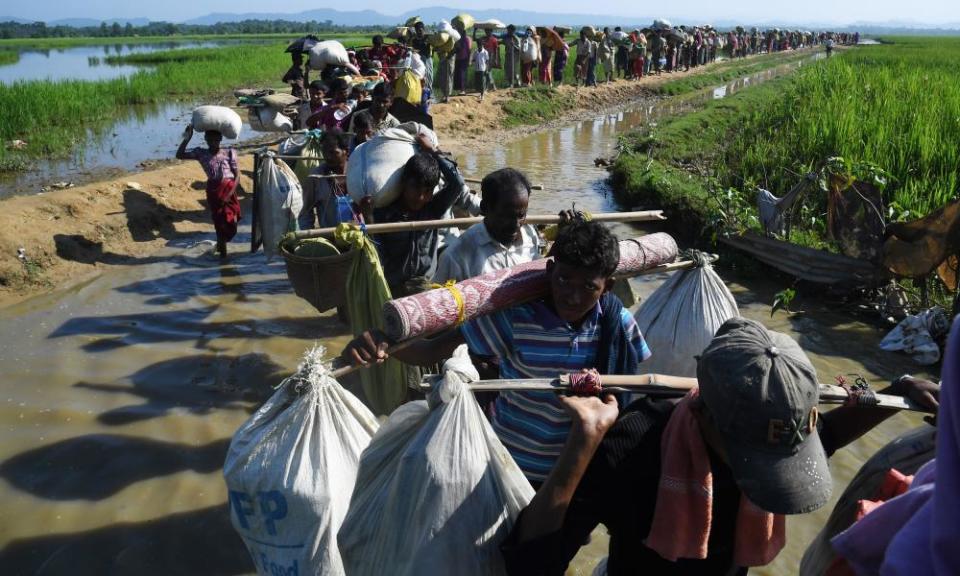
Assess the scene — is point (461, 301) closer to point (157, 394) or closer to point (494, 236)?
point (494, 236)

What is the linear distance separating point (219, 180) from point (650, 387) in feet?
19.2

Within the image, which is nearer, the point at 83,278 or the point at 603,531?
the point at 603,531

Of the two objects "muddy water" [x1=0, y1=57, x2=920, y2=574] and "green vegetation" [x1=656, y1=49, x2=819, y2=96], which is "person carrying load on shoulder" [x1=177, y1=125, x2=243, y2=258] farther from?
"green vegetation" [x1=656, y1=49, x2=819, y2=96]

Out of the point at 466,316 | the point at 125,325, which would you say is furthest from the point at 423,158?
the point at 125,325

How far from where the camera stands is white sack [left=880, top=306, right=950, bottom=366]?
4543 mm

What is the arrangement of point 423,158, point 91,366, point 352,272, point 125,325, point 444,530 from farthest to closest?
point 125,325 → point 91,366 → point 423,158 → point 352,272 → point 444,530

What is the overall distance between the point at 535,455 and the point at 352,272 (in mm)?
1372

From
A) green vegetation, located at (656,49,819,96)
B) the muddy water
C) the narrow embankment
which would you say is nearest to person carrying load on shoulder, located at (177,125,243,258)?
the muddy water

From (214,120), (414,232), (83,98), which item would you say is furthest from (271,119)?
(83,98)

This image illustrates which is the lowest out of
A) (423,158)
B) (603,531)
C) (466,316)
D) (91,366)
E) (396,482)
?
(603,531)

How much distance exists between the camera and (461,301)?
70.3 inches

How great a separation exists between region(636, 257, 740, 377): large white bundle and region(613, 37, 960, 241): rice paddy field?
361 cm

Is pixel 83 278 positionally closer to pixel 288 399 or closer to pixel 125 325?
pixel 125 325

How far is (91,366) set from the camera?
176 inches
